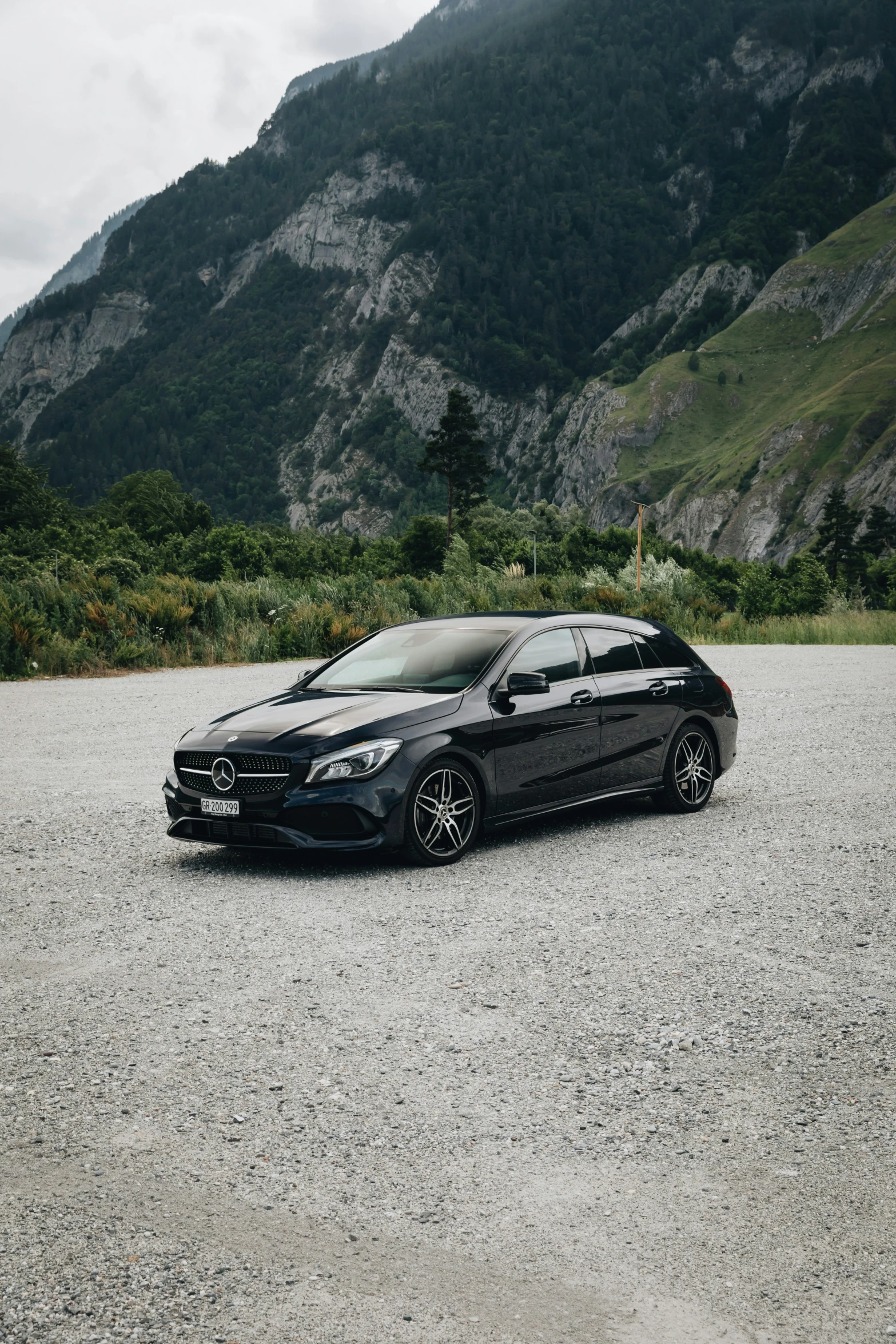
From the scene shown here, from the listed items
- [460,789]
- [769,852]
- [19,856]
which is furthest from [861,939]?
[19,856]

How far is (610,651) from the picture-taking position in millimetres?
9000

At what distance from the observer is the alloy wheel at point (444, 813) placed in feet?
24.2

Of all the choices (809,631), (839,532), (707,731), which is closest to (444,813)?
(707,731)

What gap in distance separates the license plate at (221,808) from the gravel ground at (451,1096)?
438 mm

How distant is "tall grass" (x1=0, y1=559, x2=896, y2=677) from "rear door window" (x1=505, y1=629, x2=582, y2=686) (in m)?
9.56

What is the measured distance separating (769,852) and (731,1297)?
5.09m

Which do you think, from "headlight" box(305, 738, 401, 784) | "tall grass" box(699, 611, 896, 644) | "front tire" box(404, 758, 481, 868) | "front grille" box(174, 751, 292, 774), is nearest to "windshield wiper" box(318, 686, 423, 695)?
"front tire" box(404, 758, 481, 868)

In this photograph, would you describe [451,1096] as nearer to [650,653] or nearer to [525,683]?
[525,683]

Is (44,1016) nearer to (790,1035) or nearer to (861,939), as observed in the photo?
(790,1035)

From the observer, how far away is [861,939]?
5.75 metres

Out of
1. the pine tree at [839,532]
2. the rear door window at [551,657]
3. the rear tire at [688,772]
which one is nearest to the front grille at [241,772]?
the rear door window at [551,657]

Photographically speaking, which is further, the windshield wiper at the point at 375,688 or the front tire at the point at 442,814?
the windshield wiper at the point at 375,688

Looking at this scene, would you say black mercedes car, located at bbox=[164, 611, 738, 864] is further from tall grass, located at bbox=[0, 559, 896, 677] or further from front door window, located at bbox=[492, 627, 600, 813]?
tall grass, located at bbox=[0, 559, 896, 677]

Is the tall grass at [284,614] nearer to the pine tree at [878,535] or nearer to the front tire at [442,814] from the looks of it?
the front tire at [442,814]
